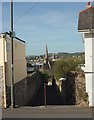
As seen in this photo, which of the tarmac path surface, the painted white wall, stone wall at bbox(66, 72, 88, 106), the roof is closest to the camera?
the tarmac path surface

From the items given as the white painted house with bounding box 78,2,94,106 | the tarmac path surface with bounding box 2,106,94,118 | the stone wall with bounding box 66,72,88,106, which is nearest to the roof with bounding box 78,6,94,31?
the white painted house with bounding box 78,2,94,106

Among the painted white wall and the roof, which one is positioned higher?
the roof

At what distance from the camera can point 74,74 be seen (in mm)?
23844

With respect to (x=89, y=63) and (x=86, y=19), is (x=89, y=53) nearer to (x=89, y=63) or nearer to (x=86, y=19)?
(x=89, y=63)

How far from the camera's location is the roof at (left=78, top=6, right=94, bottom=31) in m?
20.6

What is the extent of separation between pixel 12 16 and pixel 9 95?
16.0 feet

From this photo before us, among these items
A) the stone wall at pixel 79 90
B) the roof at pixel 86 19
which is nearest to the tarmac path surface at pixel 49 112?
the stone wall at pixel 79 90

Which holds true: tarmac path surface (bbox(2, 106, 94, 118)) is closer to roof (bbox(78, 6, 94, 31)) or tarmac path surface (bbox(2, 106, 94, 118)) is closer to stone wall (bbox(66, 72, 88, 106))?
stone wall (bbox(66, 72, 88, 106))

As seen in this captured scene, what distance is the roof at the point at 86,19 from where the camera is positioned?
2058 centimetres

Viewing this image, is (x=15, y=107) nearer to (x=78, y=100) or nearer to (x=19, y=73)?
(x=78, y=100)

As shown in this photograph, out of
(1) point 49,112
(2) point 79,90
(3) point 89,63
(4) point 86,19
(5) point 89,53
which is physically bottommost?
(1) point 49,112

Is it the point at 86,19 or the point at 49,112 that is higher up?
the point at 86,19

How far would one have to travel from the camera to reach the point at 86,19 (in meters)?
21.3

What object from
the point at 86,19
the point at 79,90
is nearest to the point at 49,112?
the point at 79,90
